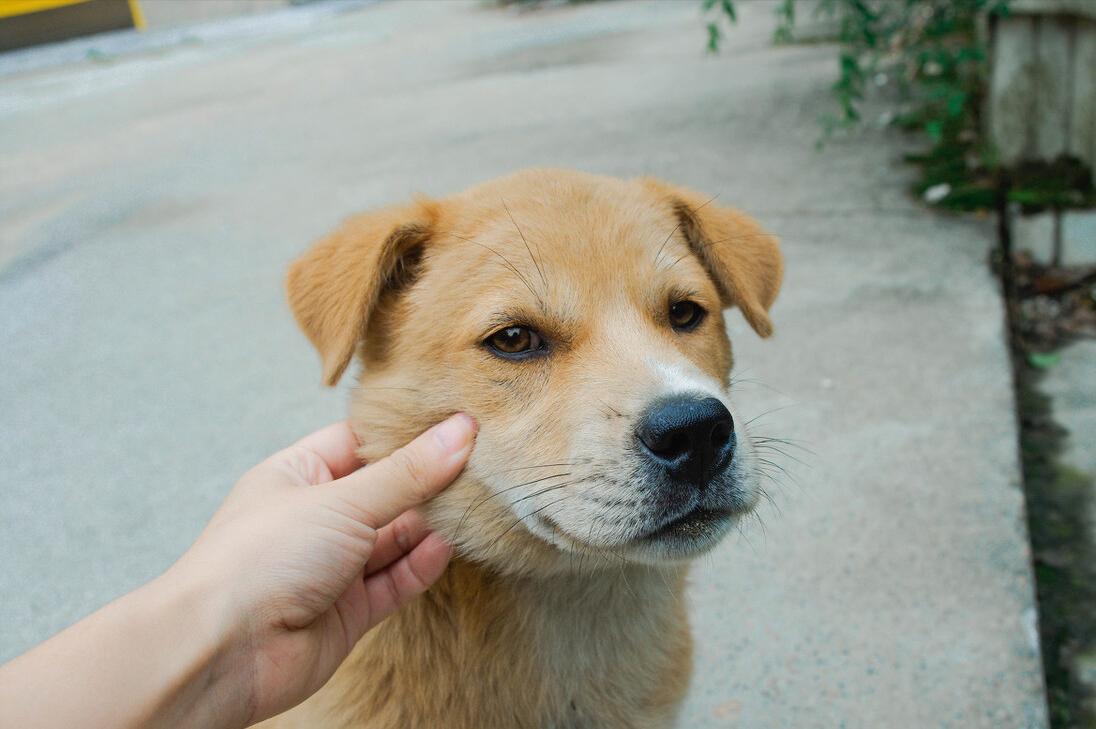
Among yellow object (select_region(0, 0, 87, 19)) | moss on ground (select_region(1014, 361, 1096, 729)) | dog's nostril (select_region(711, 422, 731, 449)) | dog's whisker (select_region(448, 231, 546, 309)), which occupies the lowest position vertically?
moss on ground (select_region(1014, 361, 1096, 729))

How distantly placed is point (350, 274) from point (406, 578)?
2.49 feet

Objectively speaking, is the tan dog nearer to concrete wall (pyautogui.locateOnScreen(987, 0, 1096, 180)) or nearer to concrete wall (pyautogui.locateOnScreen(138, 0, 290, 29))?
concrete wall (pyautogui.locateOnScreen(987, 0, 1096, 180))

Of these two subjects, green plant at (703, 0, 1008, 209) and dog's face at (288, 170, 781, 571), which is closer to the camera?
dog's face at (288, 170, 781, 571)

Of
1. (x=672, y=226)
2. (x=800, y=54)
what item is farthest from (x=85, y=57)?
(x=672, y=226)

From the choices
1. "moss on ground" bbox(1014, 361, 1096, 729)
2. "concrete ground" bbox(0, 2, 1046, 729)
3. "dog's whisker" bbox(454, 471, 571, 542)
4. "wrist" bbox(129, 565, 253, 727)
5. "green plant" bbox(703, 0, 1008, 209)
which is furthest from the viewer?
"green plant" bbox(703, 0, 1008, 209)

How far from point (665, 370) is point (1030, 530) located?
218 cm

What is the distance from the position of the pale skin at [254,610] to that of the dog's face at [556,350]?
0.15 metres

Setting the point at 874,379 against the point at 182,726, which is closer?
the point at 182,726

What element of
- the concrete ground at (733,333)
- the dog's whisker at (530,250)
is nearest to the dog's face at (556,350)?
the dog's whisker at (530,250)

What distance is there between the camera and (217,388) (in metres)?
5.08

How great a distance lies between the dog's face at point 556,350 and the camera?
204 centimetres

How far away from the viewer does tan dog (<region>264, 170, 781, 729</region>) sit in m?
2.06

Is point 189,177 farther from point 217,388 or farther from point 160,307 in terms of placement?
point 217,388

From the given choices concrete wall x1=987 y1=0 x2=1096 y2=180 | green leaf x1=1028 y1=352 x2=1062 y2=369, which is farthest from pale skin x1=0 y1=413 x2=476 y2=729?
concrete wall x1=987 y1=0 x2=1096 y2=180
